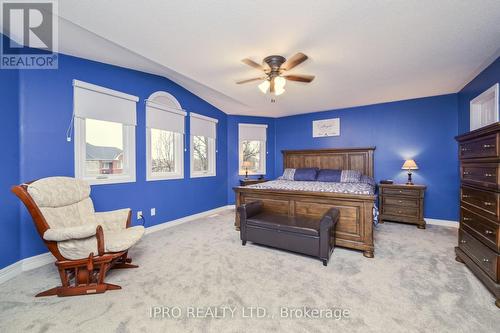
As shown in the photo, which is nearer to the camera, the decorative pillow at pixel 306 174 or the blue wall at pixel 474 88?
the blue wall at pixel 474 88

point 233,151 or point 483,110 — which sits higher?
point 483,110

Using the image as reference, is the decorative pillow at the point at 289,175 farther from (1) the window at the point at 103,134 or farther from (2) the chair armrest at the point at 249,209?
(1) the window at the point at 103,134

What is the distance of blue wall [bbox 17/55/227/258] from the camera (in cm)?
239

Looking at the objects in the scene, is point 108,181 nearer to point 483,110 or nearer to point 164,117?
point 164,117

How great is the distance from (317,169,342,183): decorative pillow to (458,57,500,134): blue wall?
85.1 inches

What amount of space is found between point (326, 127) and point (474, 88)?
8.20 feet

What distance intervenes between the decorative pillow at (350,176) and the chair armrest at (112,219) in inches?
151

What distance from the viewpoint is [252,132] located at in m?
5.66

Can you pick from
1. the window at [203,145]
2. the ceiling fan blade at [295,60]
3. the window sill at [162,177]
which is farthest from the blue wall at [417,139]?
the window sill at [162,177]

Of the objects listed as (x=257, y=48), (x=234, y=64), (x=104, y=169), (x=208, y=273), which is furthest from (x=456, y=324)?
(x=104, y=169)

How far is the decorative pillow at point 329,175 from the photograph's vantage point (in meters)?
4.44

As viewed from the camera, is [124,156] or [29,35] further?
[124,156]

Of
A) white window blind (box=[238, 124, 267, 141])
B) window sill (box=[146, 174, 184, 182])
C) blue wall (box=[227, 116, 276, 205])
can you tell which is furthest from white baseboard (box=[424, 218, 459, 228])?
window sill (box=[146, 174, 184, 182])

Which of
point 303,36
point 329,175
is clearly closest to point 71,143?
point 303,36
